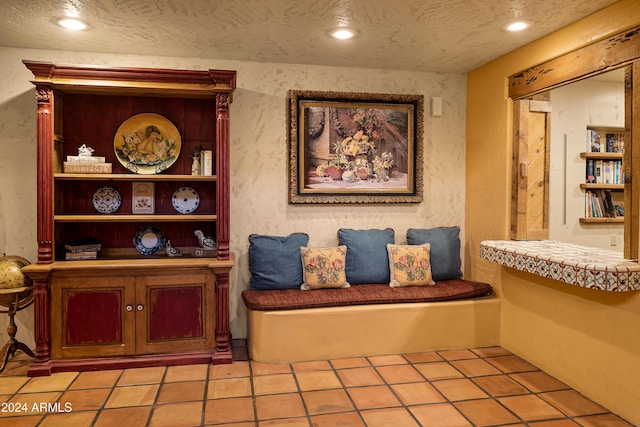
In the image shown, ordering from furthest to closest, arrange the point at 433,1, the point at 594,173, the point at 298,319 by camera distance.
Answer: the point at 594,173, the point at 298,319, the point at 433,1

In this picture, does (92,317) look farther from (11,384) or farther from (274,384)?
(274,384)

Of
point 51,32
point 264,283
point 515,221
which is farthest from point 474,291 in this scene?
point 51,32

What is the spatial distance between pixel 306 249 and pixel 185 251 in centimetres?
103

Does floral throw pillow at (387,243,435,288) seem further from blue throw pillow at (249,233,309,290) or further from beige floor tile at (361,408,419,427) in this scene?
beige floor tile at (361,408,419,427)

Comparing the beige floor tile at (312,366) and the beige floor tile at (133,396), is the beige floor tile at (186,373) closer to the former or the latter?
the beige floor tile at (133,396)

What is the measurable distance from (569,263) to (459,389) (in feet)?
3.57

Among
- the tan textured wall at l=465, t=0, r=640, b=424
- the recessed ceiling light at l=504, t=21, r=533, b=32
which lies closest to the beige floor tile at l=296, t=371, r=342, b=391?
the tan textured wall at l=465, t=0, r=640, b=424

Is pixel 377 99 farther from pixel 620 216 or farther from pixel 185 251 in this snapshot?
pixel 620 216

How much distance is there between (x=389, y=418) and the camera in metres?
2.78

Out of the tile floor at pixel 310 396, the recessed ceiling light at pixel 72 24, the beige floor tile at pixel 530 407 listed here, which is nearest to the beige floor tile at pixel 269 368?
the tile floor at pixel 310 396

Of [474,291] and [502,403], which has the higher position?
[474,291]

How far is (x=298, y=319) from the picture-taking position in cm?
367

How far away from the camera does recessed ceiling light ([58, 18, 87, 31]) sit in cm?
320

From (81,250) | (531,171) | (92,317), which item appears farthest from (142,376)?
(531,171)
